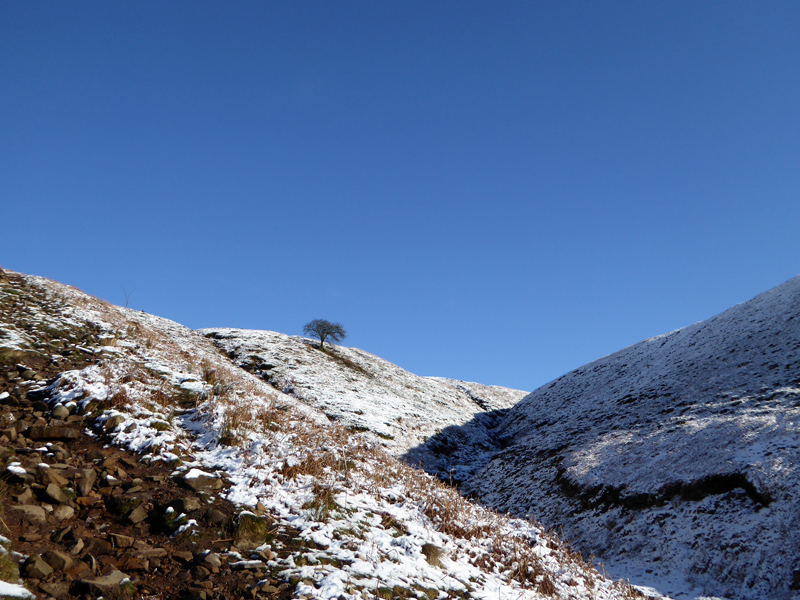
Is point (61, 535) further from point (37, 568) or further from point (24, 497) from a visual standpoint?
point (24, 497)

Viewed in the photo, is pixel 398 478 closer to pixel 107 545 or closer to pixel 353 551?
pixel 353 551

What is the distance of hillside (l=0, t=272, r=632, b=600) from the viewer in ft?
17.2

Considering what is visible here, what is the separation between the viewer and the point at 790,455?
44.4 ft

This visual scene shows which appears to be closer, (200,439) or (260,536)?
(260,536)

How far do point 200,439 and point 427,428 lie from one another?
2418 centimetres

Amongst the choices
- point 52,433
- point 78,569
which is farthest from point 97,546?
point 52,433

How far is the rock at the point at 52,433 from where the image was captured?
25.2ft

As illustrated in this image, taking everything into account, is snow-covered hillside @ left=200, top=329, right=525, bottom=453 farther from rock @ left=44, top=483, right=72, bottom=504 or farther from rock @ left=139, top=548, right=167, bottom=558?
rock @ left=139, top=548, right=167, bottom=558

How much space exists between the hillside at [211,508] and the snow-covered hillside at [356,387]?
16723mm

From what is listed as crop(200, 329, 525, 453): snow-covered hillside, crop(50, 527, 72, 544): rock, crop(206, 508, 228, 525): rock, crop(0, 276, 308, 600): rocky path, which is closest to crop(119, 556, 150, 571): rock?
crop(0, 276, 308, 600): rocky path

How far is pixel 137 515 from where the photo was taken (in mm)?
6176

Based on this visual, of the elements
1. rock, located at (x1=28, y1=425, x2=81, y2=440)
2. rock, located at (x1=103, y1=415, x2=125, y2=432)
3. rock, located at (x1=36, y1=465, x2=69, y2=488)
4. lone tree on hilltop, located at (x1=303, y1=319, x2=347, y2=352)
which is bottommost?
→ rock, located at (x1=36, y1=465, x2=69, y2=488)

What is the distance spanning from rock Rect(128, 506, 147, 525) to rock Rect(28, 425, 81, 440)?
2.94 m

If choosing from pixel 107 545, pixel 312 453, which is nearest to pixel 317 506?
pixel 312 453
